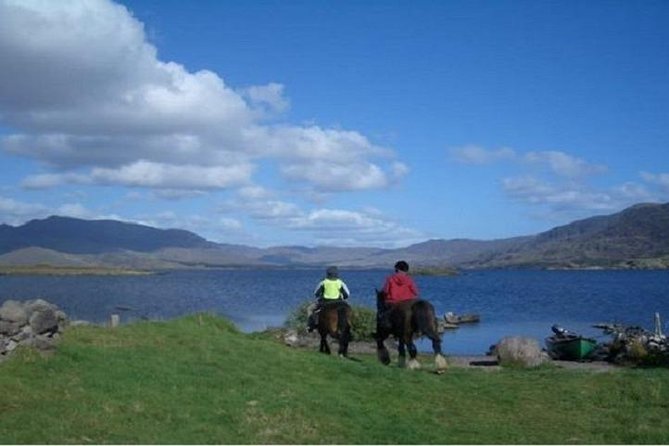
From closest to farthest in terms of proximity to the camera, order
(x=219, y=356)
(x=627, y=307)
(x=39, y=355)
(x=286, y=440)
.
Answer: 1. (x=286, y=440)
2. (x=39, y=355)
3. (x=219, y=356)
4. (x=627, y=307)

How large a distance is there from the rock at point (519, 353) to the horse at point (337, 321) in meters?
5.05

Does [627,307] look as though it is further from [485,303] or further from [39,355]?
[39,355]

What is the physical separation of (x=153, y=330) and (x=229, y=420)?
9650mm

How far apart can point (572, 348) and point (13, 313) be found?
2090 cm

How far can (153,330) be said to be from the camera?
69.4 ft

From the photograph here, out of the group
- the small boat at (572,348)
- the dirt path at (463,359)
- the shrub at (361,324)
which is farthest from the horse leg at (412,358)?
the shrub at (361,324)

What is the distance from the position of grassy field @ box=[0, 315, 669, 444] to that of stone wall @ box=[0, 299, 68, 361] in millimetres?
366

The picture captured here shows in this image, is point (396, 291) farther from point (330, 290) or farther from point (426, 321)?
point (330, 290)

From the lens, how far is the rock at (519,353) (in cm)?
2330

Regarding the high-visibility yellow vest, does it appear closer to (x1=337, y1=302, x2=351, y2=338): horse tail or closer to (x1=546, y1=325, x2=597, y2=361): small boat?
(x1=337, y1=302, x2=351, y2=338): horse tail

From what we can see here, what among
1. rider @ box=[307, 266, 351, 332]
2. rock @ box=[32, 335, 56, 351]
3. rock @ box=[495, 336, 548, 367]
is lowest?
rock @ box=[495, 336, 548, 367]

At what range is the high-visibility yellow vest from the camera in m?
23.2

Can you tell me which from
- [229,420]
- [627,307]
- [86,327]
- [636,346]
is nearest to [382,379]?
[229,420]

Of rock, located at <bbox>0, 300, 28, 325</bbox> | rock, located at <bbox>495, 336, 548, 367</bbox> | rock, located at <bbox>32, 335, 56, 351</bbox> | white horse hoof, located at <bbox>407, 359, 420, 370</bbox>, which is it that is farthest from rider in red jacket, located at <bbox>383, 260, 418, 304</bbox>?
rock, located at <bbox>0, 300, 28, 325</bbox>
